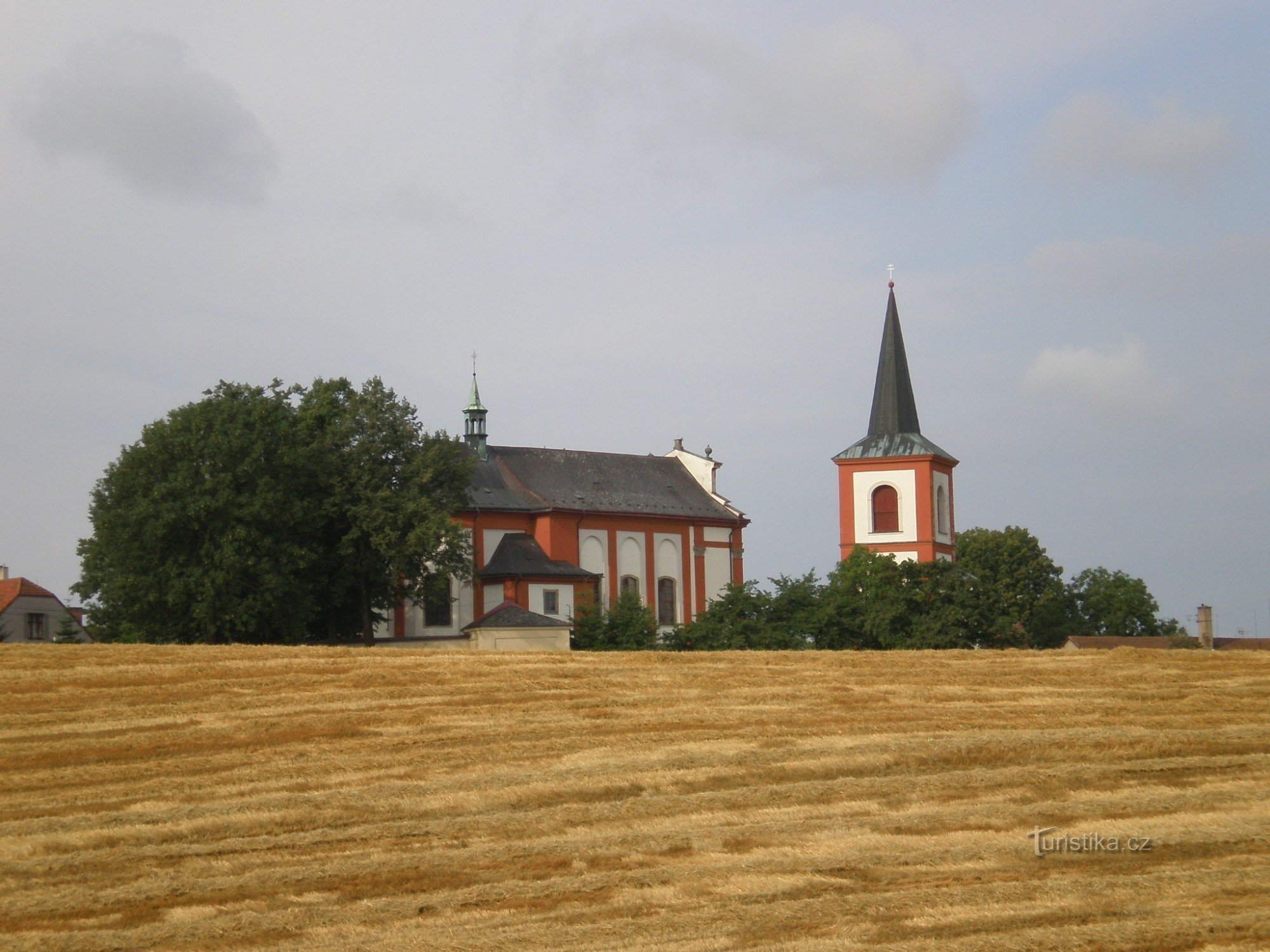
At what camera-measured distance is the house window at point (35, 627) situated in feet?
246

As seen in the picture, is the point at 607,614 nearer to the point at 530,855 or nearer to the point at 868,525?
the point at 868,525

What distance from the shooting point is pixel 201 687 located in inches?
854

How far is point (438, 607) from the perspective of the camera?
59594 millimetres

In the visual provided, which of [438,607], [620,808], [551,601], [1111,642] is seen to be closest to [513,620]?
[438,607]

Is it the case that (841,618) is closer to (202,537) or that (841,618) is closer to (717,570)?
(717,570)

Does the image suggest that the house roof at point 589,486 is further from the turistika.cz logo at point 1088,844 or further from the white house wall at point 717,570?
the turistika.cz logo at point 1088,844

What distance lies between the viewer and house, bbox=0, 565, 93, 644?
73625 mm

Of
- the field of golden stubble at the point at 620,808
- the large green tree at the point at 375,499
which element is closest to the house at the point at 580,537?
the large green tree at the point at 375,499

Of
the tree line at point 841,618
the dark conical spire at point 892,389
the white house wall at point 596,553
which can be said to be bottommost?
the tree line at point 841,618

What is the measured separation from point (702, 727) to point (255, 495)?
28.9 m

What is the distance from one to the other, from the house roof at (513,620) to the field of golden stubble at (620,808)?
3185 centimetres

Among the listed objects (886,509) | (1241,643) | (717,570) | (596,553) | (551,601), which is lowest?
(1241,643)

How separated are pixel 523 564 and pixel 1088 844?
160 ft

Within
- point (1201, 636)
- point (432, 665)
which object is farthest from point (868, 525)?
point (432, 665)
